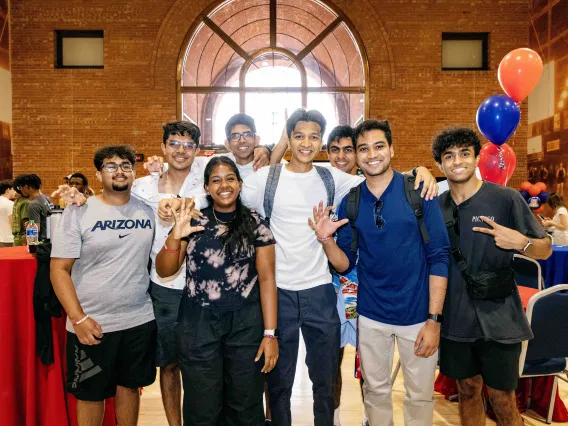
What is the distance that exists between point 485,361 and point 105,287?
2.05 meters

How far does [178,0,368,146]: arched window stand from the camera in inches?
372

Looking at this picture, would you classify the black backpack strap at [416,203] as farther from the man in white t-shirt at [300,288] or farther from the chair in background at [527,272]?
the chair in background at [527,272]

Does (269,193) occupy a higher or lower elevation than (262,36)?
lower

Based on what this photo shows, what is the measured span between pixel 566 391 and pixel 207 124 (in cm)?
827

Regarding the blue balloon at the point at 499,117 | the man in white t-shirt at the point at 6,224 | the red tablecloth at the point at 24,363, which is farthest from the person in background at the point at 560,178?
the man in white t-shirt at the point at 6,224

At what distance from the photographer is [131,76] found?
915cm

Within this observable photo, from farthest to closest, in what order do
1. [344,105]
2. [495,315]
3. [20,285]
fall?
[344,105] → [20,285] → [495,315]

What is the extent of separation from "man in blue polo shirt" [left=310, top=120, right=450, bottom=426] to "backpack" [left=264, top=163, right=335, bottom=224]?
187 millimetres

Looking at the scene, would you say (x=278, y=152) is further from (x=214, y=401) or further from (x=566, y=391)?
(x=566, y=391)

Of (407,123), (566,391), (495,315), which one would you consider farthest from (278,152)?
(407,123)

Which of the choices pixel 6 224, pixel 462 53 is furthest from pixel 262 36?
pixel 6 224

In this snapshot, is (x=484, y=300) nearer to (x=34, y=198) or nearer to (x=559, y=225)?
(x=559, y=225)

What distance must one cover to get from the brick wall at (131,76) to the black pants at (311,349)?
7438mm

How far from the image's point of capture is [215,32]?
937cm
